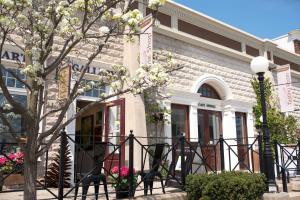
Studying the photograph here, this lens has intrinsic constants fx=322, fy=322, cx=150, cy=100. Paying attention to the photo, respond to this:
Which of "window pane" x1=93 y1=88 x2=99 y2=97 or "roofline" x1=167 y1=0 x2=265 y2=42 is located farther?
"roofline" x1=167 y1=0 x2=265 y2=42

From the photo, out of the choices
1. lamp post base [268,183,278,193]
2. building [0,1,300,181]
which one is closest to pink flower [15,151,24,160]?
building [0,1,300,181]

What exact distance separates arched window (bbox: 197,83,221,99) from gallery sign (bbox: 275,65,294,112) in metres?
3.48

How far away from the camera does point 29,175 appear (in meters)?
4.40

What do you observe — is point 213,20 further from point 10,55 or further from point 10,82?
point 10,82

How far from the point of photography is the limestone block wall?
444 inches

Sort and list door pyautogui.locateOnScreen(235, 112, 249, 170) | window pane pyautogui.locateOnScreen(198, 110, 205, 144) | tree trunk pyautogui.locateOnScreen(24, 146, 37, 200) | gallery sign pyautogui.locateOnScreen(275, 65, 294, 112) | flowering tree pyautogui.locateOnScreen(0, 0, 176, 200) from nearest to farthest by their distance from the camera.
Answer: flowering tree pyautogui.locateOnScreen(0, 0, 176, 200)
tree trunk pyautogui.locateOnScreen(24, 146, 37, 200)
window pane pyautogui.locateOnScreen(198, 110, 205, 144)
door pyautogui.locateOnScreen(235, 112, 249, 170)
gallery sign pyautogui.locateOnScreen(275, 65, 294, 112)

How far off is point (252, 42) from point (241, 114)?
11.4 feet

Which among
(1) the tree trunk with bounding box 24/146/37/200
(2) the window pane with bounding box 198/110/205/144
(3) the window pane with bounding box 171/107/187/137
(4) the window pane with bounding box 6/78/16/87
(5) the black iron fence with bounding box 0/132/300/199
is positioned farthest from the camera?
(2) the window pane with bounding box 198/110/205/144

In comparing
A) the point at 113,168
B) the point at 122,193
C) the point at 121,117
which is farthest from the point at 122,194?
the point at 121,117

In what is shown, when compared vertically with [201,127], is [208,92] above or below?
above

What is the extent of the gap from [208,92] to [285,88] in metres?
4.16

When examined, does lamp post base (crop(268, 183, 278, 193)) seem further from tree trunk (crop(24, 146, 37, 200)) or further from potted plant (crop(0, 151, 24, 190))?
potted plant (crop(0, 151, 24, 190))

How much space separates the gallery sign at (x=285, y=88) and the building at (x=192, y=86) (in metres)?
0.52

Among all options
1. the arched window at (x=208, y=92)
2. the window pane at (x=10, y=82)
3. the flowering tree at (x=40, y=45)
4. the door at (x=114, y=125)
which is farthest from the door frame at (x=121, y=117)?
the arched window at (x=208, y=92)
